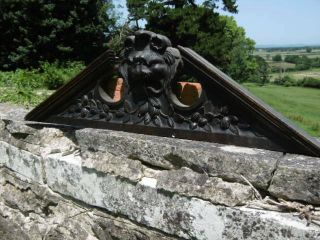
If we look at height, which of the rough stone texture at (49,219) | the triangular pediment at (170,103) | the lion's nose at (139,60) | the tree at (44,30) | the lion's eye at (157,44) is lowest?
the rough stone texture at (49,219)

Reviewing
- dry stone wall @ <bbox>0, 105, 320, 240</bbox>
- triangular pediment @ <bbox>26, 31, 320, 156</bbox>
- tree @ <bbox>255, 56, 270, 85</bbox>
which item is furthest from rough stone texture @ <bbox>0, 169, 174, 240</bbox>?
tree @ <bbox>255, 56, 270, 85</bbox>

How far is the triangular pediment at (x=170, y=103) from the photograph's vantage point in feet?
7.06

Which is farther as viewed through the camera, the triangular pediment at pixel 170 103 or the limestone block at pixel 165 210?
the triangular pediment at pixel 170 103

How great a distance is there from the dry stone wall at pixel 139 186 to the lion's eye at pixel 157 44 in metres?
0.53

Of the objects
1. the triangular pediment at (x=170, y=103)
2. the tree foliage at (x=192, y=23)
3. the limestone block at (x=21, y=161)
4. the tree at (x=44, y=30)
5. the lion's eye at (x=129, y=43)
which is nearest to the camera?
the triangular pediment at (x=170, y=103)

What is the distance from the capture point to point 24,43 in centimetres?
1305

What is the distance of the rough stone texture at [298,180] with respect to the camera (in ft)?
6.17

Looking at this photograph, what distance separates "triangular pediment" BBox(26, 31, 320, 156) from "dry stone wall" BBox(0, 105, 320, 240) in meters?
0.08

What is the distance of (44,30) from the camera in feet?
42.8

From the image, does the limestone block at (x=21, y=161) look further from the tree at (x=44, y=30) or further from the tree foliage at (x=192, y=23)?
the tree foliage at (x=192, y=23)

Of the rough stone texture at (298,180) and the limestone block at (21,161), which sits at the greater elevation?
the rough stone texture at (298,180)

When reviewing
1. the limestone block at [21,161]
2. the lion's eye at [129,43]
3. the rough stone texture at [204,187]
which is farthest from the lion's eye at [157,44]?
the limestone block at [21,161]

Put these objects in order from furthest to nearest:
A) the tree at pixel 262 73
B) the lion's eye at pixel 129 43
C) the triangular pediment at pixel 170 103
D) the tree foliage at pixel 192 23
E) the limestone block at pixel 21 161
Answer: the tree at pixel 262 73, the tree foliage at pixel 192 23, the limestone block at pixel 21 161, the lion's eye at pixel 129 43, the triangular pediment at pixel 170 103

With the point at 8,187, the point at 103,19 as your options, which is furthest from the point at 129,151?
the point at 103,19
